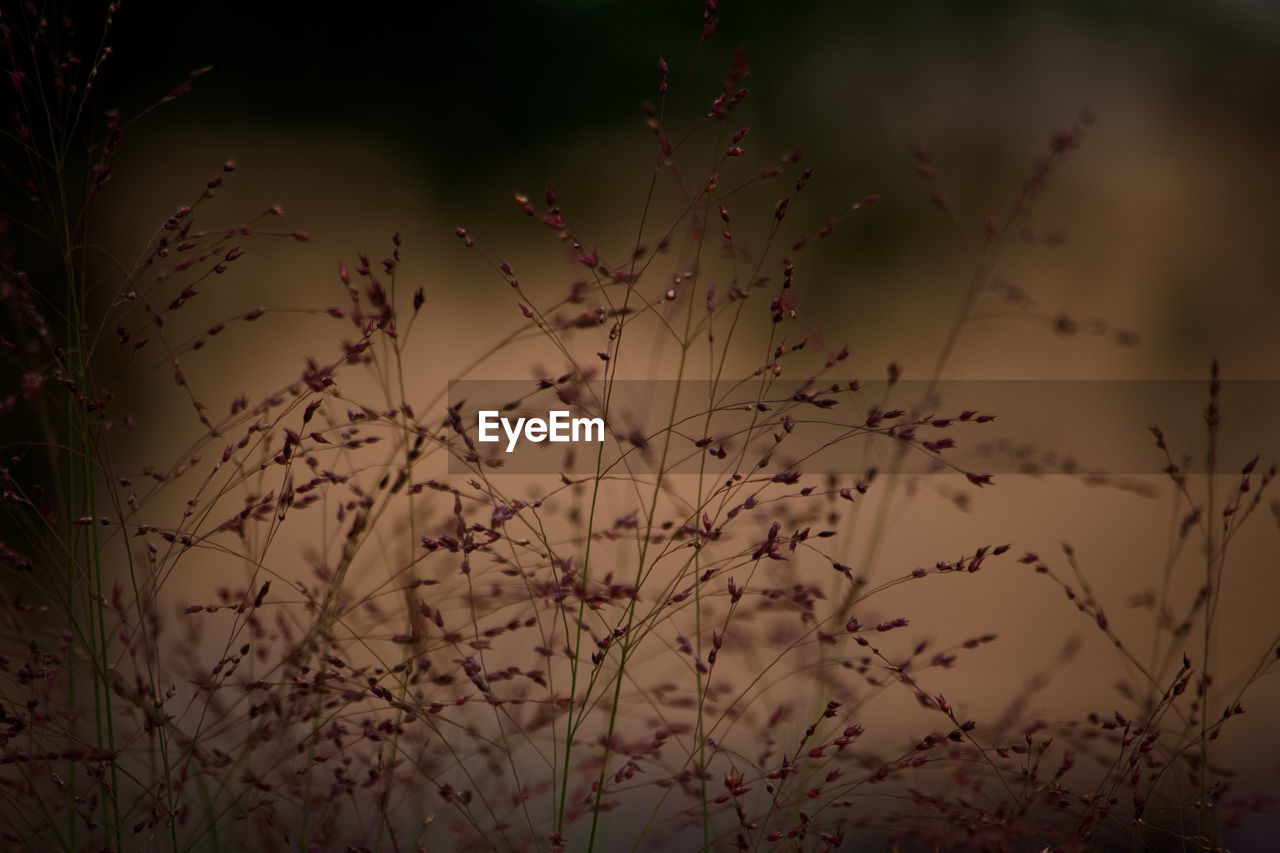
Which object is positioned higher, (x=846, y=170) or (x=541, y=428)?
(x=846, y=170)

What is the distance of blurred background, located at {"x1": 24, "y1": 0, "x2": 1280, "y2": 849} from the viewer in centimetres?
303

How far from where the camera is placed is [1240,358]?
3.03 m

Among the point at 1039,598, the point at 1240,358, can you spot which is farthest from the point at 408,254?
the point at 1240,358

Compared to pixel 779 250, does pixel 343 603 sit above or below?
below

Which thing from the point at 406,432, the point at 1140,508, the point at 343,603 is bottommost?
the point at 343,603

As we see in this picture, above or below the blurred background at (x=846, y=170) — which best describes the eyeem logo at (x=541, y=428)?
below

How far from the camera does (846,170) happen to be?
3.26m

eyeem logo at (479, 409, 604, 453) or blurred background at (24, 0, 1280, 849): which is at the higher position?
blurred background at (24, 0, 1280, 849)

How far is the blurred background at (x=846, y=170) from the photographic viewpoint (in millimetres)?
3031

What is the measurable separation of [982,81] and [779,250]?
0.86m

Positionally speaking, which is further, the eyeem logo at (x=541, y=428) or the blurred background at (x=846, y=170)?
the blurred background at (x=846, y=170)

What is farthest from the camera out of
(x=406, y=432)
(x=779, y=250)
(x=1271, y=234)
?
(x=1271, y=234)

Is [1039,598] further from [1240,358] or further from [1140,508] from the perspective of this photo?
[1240,358]

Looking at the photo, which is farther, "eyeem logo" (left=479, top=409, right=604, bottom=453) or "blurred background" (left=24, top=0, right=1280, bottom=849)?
"blurred background" (left=24, top=0, right=1280, bottom=849)
